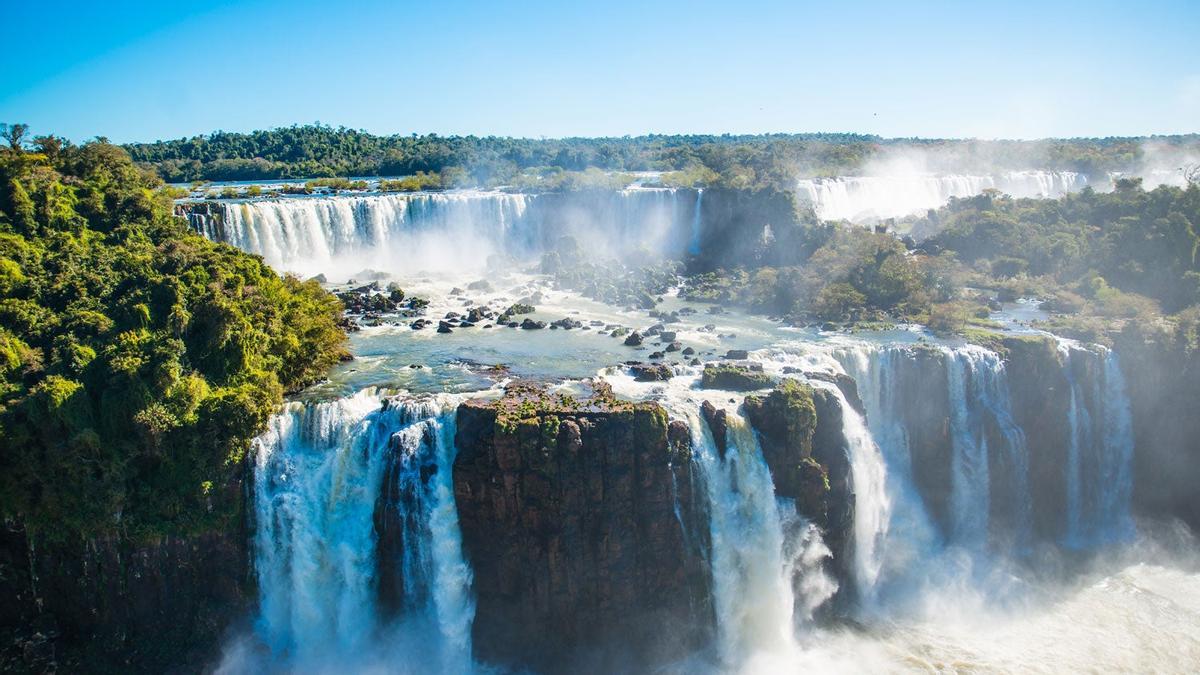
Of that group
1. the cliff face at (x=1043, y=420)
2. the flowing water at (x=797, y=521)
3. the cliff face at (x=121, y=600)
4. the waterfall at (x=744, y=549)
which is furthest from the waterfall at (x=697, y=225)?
the cliff face at (x=121, y=600)

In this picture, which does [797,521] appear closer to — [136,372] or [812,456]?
[812,456]

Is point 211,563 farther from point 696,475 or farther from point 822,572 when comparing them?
point 822,572

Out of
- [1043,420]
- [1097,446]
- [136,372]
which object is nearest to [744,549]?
[1043,420]

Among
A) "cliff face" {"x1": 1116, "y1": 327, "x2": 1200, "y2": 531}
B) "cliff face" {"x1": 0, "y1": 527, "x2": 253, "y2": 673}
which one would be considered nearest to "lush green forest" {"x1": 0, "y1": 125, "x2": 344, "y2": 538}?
"cliff face" {"x1": 0, "y1": 527, "x2": 253, "y2": 673}

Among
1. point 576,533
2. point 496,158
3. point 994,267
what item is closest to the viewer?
point 576,533

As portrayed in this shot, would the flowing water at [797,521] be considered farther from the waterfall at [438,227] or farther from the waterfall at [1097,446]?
the waterfall at [438,227]

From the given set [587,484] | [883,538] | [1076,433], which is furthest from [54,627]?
[1076,433]
